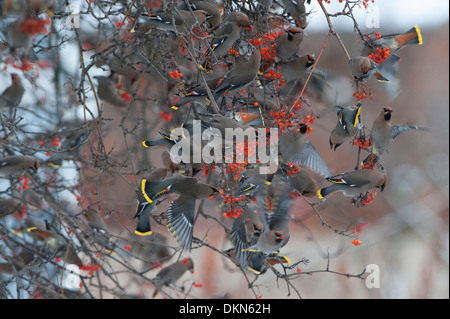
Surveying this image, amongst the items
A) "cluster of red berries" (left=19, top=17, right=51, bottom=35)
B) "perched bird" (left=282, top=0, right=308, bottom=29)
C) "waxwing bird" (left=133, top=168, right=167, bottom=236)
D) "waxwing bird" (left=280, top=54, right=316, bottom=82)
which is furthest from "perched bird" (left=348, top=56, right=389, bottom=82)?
"cluster of red berries" (left=19, top=17, right=51, bottom=35)

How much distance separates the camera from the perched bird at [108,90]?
3400 mm

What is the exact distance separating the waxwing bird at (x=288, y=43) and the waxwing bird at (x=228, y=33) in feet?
0.54

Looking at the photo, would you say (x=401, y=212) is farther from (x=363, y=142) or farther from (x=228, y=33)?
(x=228, y=33)

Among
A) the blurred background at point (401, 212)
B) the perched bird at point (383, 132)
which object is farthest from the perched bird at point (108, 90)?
the blurred background at point (401, 212)

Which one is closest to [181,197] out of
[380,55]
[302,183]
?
[302,183]

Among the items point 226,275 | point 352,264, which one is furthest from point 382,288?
point 226,275

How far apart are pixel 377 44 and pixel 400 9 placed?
12.1 ft

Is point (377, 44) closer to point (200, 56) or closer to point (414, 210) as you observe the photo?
point (200, 56)

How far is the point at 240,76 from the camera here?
2.19 m

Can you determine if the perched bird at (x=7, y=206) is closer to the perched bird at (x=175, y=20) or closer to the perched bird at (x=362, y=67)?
the perched bird at (x=175, y=20)

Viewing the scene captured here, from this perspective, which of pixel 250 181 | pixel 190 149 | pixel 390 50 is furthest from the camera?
pixel 390 50

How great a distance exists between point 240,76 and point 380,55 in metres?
0.54

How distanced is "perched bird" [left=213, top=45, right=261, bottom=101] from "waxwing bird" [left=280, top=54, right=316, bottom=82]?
0.57 feet

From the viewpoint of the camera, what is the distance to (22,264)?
313cm
